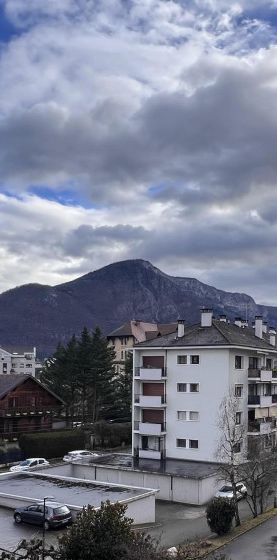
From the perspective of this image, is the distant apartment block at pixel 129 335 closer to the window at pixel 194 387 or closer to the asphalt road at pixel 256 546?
the window at pixel 194 387

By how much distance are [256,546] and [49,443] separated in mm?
31759

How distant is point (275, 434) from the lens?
54562mm

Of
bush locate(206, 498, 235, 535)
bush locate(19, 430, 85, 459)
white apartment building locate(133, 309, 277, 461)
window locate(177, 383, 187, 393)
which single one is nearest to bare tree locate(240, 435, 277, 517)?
bush locate(206, 498, 235, 535)

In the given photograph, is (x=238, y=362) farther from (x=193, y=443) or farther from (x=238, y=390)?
(x=193, y=443)

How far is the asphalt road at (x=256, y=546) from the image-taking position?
87.0 ft

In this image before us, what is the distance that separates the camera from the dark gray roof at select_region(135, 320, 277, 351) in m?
49.0

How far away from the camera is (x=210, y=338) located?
4969 centimetres

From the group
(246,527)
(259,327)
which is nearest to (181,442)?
(259,327)

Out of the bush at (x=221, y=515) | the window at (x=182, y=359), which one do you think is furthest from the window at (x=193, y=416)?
the bush at (x=221, y=515)

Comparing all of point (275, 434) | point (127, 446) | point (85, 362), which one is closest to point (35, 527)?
point (275, 434)

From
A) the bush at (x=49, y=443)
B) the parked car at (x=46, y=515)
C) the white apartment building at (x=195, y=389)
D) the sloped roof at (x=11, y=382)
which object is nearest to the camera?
the parked car at (x=46, y=515)

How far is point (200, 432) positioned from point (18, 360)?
10061cm

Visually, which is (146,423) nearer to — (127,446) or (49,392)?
(127,446)

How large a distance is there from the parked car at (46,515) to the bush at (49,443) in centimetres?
2302
